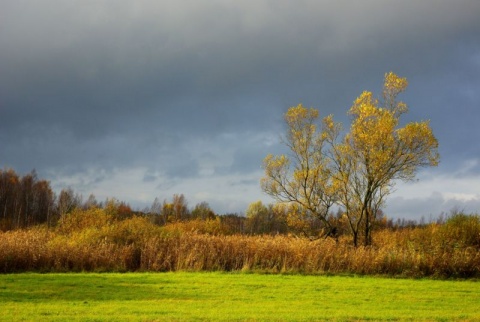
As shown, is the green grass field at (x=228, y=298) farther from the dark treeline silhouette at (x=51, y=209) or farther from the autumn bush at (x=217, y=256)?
the dark treeline silhouette at (x=51, y=209)

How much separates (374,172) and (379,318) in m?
19.6

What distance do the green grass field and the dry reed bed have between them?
2.33m

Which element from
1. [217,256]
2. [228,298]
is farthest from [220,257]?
[228,298]

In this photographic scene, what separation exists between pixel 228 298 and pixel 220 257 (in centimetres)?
874

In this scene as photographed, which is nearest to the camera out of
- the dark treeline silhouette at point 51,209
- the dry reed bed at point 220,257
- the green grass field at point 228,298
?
the green grass field at point 228,298

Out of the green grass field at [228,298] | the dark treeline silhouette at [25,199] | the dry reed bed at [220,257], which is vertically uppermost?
the dark treeline silhouette at [25,199]

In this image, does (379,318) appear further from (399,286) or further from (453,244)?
(453,244)

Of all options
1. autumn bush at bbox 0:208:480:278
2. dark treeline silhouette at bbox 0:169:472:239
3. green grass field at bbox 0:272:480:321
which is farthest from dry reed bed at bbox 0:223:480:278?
dark treeline silhouette at bbox 0:169:472:239

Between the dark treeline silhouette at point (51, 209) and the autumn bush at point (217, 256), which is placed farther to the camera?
the dark treeline silhouette at point (51, 209)

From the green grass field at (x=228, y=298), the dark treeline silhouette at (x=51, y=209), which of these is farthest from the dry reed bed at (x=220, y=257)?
the dark treeline silhouette at (x=51, y=209)

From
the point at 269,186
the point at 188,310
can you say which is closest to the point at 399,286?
the point at 188,310

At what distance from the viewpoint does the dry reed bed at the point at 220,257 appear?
81.9ft

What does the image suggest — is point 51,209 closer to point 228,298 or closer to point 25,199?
point 25,199

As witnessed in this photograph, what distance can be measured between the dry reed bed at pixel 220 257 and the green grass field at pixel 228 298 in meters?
2.33
